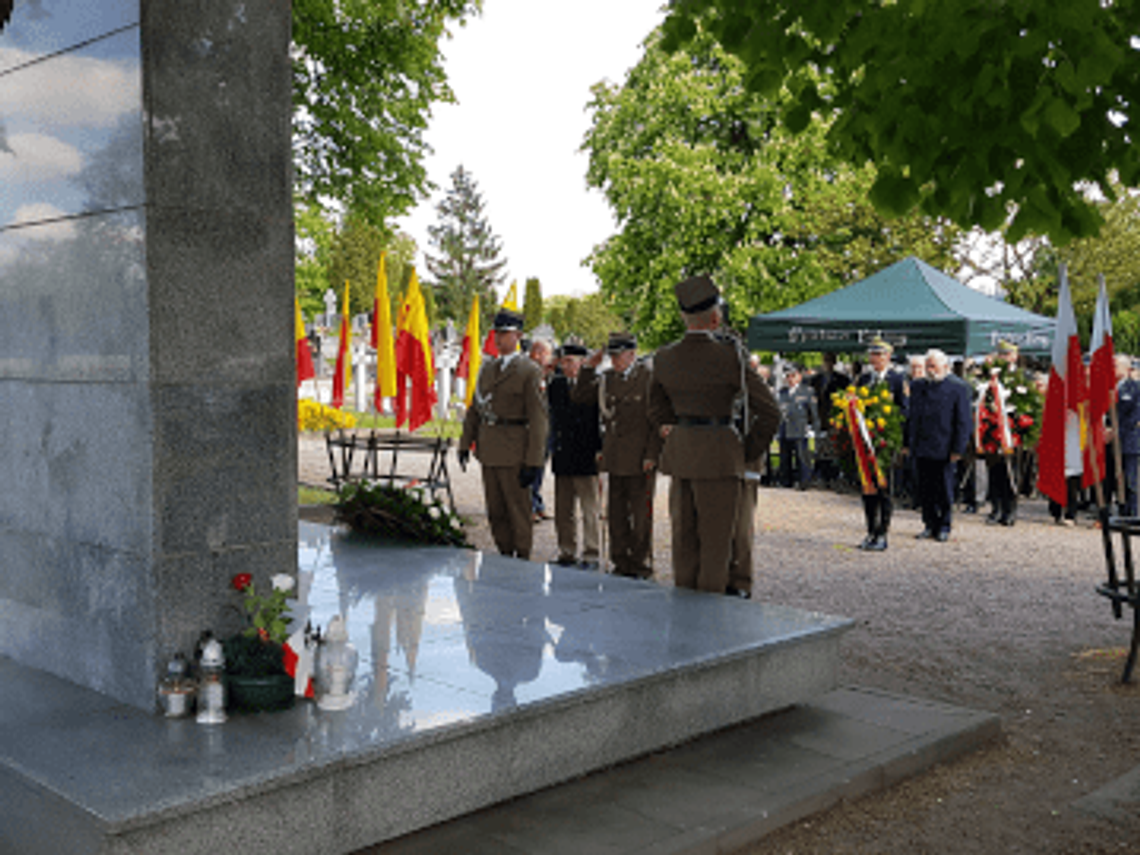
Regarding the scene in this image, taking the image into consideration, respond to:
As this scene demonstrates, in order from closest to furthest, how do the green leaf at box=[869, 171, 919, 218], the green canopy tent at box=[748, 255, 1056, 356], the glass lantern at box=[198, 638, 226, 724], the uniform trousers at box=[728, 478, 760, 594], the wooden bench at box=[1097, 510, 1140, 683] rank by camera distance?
the glass lantern at box=[198, 638, 226, 724], the green leaf at box=[869, 171, 919, 218], the wooden bench at box=[1097, 510, 1140, 683], the uniform trousers at box=[728, 478, 760, 594], the green canopy tent at box=[748, 255, 1056, 356]

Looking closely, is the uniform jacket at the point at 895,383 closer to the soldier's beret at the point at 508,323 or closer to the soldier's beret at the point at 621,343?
the soldier's beret at the point at 621,343

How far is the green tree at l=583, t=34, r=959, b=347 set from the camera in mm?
32438

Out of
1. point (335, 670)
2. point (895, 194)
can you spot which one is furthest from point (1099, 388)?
point (335, 670)

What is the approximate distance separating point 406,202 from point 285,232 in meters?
11.1

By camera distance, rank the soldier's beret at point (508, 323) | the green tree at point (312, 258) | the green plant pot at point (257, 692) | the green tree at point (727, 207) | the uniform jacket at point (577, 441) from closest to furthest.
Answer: the green plant pot at point (257, 692)
the soldier's beret at point (508, 323)
the uniform jacket at point (577, 441)
the green tree at point (727, 207)
the green tree at point (312, 258)

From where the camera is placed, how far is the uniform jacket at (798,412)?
61.1 feet

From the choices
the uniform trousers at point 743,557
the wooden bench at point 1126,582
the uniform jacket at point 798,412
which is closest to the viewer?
the wooden bench at point 1126,582

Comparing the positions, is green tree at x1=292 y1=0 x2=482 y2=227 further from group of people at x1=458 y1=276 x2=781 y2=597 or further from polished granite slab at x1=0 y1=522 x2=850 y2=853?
polished granite slab at x1=0 y1=522 x2=850 y2=853

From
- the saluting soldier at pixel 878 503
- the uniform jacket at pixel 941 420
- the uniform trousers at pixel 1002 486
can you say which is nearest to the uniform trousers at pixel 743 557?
the saluting soldier at pixel 878 503

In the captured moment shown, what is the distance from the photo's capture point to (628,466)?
388 inches

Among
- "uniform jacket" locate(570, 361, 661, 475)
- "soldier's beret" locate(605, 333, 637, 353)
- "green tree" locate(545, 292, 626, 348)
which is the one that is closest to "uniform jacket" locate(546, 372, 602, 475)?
"uniform jacket" locate(570, 361, 661, 475)

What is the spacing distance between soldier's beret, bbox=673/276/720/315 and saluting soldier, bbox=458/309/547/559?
220 centimetres

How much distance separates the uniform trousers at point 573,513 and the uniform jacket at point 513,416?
1429 millimetres

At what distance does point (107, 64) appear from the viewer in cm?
459
